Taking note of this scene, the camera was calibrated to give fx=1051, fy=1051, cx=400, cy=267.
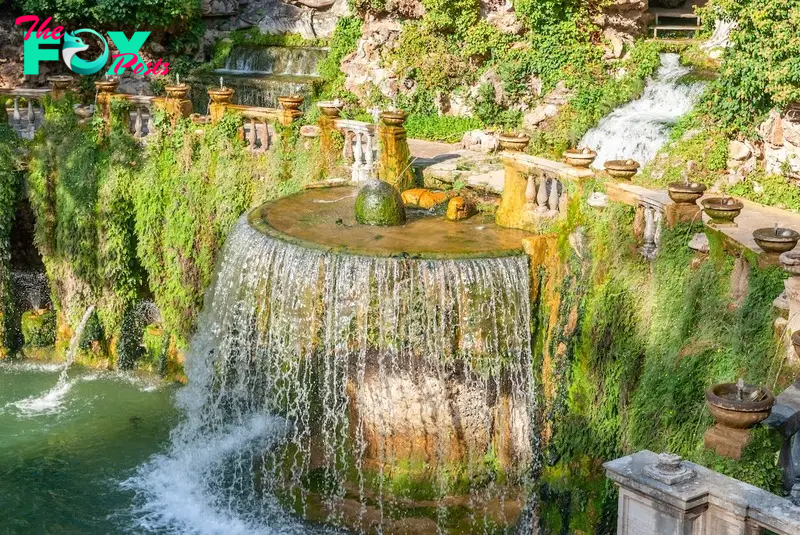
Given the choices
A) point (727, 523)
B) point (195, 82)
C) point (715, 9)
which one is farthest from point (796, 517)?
point (195, 82)

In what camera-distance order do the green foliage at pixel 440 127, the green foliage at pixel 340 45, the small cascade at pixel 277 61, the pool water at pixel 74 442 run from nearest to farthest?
the pool water at pixel 74 442, the green foliage at pixel 440 127, the green foliage at pixel 340 45, the small cascade at pixel 277 61

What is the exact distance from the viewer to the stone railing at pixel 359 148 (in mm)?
17859

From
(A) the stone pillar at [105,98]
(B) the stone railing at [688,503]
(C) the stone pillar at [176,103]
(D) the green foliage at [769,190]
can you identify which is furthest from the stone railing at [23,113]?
(B) the stone railing at [688,503]

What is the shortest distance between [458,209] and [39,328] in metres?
9.35

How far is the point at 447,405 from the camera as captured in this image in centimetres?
1446

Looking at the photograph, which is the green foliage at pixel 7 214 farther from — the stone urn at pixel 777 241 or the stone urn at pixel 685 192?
the stone urn at pixel 777 241

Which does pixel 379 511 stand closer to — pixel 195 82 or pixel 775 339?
pixel 775 339

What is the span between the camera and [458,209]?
1573cm

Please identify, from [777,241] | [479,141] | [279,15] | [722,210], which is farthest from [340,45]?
[777,241]

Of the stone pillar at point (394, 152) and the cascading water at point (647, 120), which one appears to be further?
the cascading water at point (647, 120)

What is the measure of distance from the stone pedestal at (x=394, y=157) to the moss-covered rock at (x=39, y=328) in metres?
7.61

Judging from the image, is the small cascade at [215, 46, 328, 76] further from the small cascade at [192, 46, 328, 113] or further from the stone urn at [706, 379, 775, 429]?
the stone urn at [706, 379, 775, 429]

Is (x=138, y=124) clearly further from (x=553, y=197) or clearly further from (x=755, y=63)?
(x=755, y=63)

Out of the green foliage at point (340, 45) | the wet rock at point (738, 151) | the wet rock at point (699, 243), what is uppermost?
the green foliage at point (340, 45)
